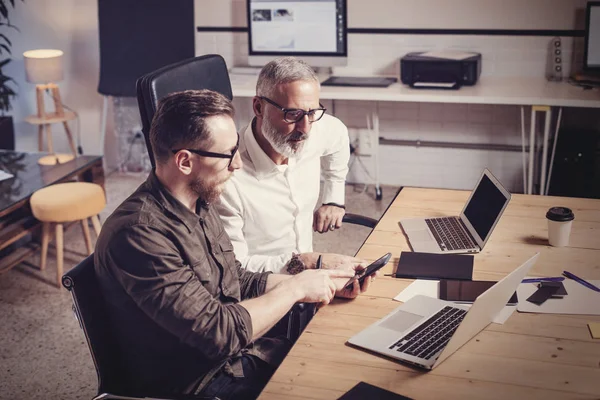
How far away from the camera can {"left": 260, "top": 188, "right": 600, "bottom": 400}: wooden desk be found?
1.50 meters

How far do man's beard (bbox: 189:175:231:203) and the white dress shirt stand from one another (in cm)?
45

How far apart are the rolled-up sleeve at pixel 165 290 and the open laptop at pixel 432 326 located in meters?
0.31

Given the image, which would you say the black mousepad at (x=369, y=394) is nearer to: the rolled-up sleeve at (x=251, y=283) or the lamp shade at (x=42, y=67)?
the rolled-up sleeve at (x=251, y=283)

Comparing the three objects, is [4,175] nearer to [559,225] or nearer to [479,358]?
[559,225]

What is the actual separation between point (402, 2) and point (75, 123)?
2.61 m

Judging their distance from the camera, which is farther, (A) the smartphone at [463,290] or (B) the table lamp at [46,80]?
(B) the table lamp at [46,80]

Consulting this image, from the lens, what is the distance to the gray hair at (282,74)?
2.24 metres

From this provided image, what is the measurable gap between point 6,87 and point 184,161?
403 centimetres

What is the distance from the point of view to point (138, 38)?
16.4ft

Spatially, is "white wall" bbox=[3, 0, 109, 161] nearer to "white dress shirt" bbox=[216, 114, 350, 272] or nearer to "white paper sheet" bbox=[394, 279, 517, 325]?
"white dress shirt" bbox=[216, 114, 350, 272]

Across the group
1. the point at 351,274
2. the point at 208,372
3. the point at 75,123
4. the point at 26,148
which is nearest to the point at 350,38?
the point at 75,123

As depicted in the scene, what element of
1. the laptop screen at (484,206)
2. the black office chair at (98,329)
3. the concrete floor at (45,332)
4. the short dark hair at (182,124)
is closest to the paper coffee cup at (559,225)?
the laptop screen at (484,206)

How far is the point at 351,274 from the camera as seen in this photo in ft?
6.46

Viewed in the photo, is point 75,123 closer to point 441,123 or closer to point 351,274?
point 441,123
